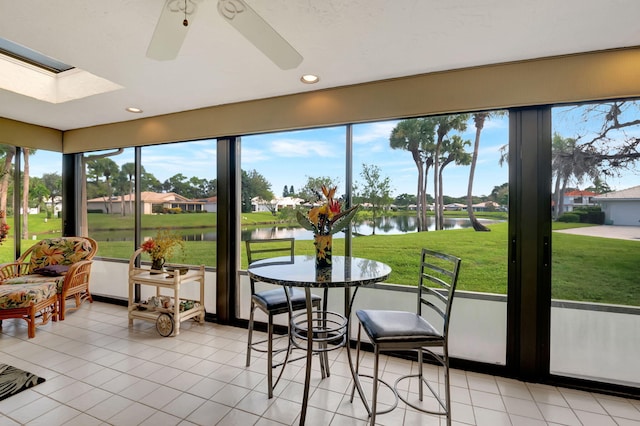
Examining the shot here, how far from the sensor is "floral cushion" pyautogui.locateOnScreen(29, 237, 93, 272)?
372 centimetres

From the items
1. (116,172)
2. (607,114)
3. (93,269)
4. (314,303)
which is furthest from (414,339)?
(93,269)

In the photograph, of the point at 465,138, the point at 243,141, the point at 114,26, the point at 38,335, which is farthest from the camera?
the point at 243,141

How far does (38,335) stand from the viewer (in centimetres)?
299

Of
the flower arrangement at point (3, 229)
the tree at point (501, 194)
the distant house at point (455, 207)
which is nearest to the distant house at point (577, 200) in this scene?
the tree at point (501, 194)

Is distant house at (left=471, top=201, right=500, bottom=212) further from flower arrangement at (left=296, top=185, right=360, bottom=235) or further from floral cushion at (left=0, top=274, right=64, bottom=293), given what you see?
floral cushion at (left=0, top=274, right=64, bottom=293)

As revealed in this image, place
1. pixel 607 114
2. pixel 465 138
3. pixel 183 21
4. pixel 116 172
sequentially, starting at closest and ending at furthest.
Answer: pixel 183 21 → pixel 607 114 → pixel 465 138 → pixel 116 172

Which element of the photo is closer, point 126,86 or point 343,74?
point 343,74

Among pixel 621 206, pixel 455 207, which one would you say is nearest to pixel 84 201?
pixel 455 207

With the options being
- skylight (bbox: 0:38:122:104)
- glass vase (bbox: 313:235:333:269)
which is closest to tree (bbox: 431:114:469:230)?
glass vase (bbox: 313:235:333:269)

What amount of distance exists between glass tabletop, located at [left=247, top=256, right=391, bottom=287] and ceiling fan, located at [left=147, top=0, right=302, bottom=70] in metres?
1.29

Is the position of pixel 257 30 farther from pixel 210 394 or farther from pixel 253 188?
pixel 210 394

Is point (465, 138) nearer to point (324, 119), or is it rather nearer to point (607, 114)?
point (607, 114)

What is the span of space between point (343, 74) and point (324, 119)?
0.44m

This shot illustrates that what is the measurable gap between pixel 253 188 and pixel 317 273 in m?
1.81
